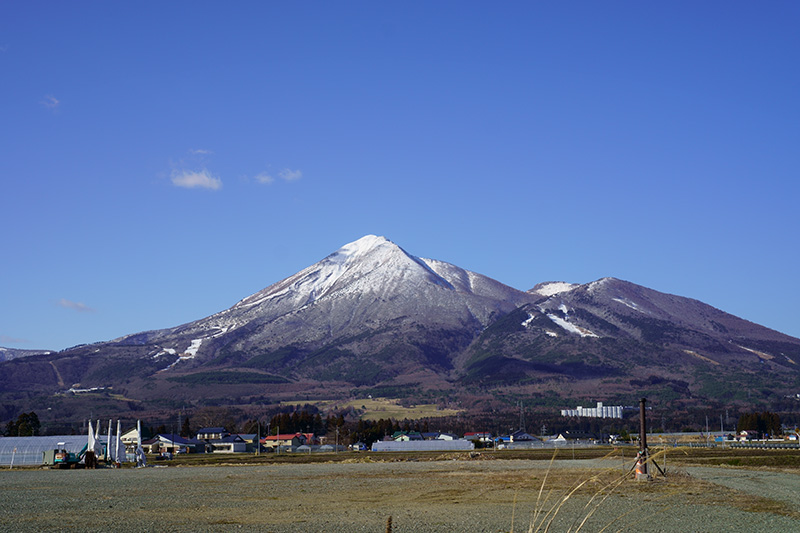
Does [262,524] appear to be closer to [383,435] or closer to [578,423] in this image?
[383,435]

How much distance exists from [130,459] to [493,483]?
54.6 m

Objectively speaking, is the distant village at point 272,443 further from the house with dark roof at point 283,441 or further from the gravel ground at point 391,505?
the gravel ground at point 391,505

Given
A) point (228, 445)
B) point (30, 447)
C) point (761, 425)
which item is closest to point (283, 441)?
point (228, 445)

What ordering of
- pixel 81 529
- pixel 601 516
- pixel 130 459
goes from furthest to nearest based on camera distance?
pixel 130 459 → pixel 601 516 → pixel 81 529

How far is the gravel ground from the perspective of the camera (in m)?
21.0

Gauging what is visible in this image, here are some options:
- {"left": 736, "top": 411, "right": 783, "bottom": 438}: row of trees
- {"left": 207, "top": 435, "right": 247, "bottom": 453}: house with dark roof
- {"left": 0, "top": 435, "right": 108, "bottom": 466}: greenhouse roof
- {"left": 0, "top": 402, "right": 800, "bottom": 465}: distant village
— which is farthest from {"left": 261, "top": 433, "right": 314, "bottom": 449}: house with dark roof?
{"left": 736, "top": 411, "right": 783, "bottom": 438}: row of trees

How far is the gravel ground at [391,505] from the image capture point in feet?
69.1

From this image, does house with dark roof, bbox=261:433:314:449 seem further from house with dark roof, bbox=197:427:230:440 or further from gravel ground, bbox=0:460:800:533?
gravel ground, bbox=0:460:800:533

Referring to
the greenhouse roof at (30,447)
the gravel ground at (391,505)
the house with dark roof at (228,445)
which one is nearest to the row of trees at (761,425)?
the house with dark roof at (228,445)

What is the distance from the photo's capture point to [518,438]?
14062cm

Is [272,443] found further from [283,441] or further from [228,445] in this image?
[228,445]

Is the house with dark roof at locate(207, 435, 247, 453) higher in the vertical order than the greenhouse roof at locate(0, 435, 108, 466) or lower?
lower

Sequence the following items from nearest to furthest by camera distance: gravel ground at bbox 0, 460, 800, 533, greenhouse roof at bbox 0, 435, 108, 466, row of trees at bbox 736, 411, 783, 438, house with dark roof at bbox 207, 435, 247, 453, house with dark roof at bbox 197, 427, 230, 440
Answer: gravel ground at bbox 0, 460, 800, 533 → greenhouse roof at bbox 0, 435, 108, 466 → house with dark roof at bbox 207, 435, 247, 453 → house with dark roof at bbox 197, 427, 230, 440 → row of trees at bbox 736, 411, 783, 438

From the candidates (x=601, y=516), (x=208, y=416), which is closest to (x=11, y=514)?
(x=601, y=516)
